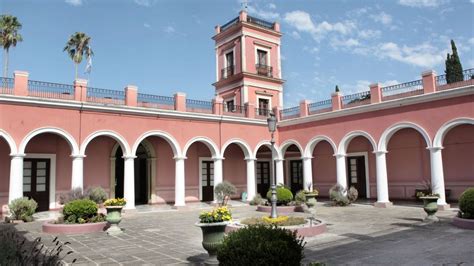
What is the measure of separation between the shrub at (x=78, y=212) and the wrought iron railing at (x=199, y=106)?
8388 mm

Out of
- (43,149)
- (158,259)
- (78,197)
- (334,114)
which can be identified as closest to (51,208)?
(43,149)

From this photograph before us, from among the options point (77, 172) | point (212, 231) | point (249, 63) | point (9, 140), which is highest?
point (249, 63)

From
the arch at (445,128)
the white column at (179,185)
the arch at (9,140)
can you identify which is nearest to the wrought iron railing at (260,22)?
the white column at (179,185)

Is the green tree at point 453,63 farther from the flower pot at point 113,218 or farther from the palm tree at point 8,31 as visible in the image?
the palm tree at point 8,31

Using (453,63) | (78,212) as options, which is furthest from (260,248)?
(453,63)

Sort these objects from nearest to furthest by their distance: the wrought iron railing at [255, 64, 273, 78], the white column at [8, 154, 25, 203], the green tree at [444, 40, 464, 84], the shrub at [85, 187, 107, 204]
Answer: the white column at [8, 154, 25, 203], the shrub at [85, 187, 107, 204], the wrought iron railing at [255, 64, 273, 78], the green tree at [444, 40, 464, 84]

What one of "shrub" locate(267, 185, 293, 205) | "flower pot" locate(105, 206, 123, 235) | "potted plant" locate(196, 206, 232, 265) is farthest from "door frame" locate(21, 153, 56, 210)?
"potted plant" locate(196, 206, 232, 265)

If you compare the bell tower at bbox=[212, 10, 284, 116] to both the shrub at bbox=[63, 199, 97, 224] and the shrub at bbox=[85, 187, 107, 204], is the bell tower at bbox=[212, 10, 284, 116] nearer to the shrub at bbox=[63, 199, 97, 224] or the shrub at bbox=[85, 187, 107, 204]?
the shrub at bbox=[85, 187, 107, 204]

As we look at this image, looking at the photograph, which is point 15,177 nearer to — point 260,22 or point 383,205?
point 383,205

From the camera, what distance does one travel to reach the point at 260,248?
13.9 feet

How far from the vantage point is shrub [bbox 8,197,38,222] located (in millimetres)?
12744

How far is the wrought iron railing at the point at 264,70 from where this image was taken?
80.5 feet

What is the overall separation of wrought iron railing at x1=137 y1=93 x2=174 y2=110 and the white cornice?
6960 mm

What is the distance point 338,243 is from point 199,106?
11.9m
